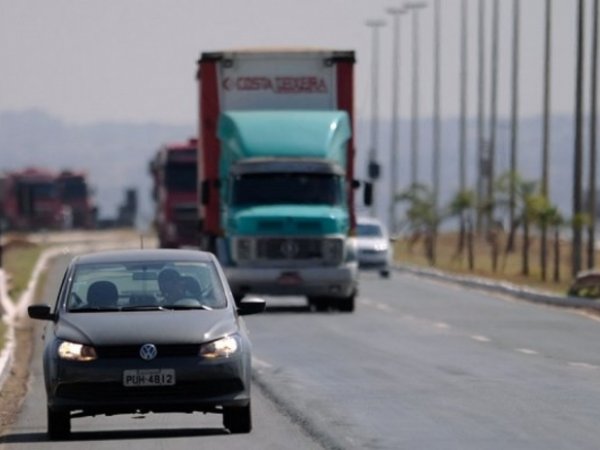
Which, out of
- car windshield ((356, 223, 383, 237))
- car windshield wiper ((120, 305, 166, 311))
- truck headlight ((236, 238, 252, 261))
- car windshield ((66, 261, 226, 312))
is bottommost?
car windshield ((356, 223, 383, 237))

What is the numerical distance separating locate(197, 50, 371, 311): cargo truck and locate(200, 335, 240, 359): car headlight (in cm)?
2189

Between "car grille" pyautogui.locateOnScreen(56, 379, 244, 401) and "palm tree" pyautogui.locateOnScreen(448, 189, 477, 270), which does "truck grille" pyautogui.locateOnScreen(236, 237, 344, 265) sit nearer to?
"car grille" pyautogui.locateOnScreen(56, 379, 244, 401)

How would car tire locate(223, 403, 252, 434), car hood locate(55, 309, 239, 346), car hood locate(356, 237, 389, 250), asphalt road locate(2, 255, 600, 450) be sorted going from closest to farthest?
car hood locate(55, 309, 239, 346) → asphalt road locate(2, 255, 600, 450) → car tire locate(223, 403, 252, 434) → car hood locate(356, 237, 389, 250)

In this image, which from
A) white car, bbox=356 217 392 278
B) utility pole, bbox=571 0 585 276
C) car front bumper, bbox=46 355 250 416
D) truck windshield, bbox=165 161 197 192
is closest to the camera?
car front bumper, bbox=46 355 250 416

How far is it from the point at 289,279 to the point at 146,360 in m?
22.3

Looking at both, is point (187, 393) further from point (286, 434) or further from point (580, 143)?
point (580, 143)

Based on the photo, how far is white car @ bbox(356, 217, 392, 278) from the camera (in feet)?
201

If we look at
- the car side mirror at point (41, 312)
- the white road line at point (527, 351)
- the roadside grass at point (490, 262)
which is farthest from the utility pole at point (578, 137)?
the car side mirror at point (41, 312)

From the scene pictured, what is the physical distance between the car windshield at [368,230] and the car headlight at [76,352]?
4505 cm

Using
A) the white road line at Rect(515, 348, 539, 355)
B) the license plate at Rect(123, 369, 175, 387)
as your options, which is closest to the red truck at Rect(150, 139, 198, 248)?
the white road line at Rect(515, 348, 539, 355)

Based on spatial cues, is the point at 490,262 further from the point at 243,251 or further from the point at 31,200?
the point at 243,251

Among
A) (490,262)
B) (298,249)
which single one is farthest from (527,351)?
(490,262)

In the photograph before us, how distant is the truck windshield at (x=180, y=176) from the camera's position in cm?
6353

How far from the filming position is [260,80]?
134 feet
